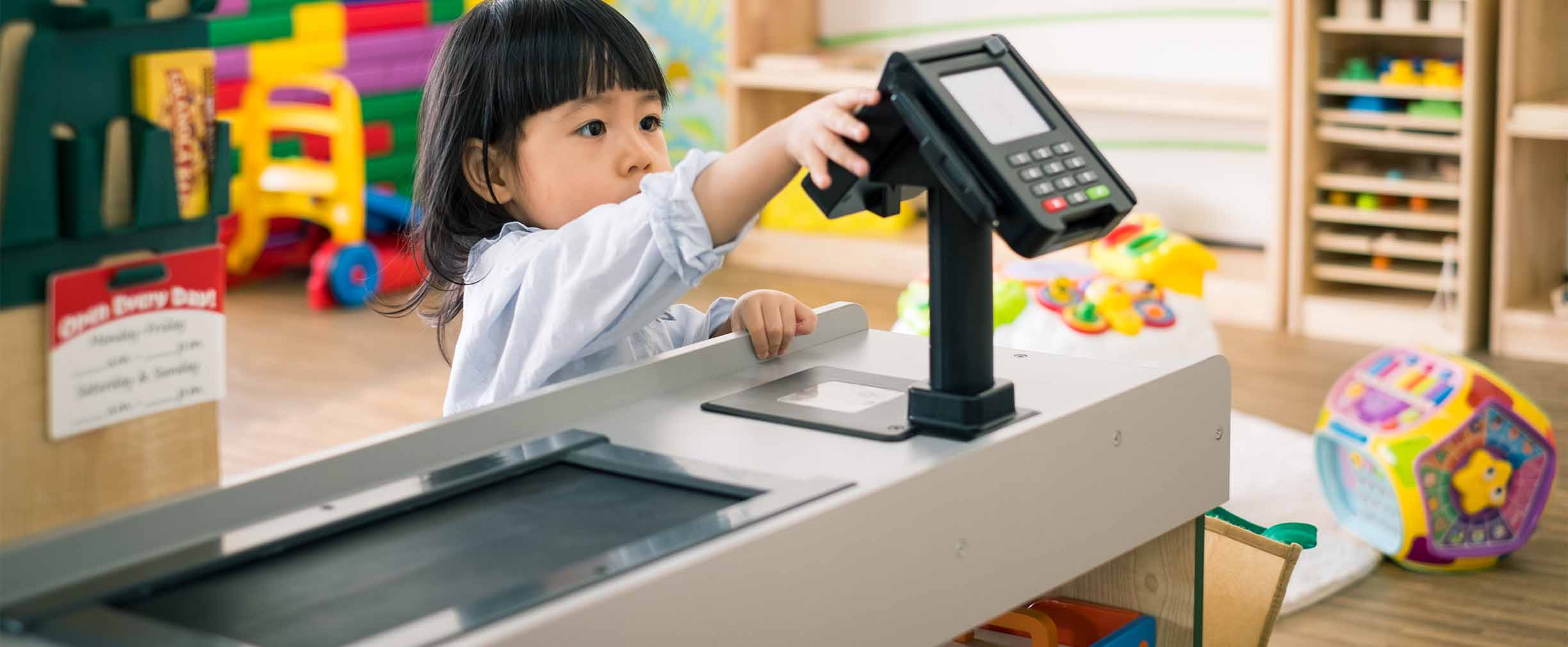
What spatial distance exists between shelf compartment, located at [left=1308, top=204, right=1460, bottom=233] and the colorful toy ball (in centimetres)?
107

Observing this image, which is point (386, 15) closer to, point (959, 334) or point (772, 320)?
point (772, 320)

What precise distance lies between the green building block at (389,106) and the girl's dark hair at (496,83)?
2731 mm

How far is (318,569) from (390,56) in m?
3.47

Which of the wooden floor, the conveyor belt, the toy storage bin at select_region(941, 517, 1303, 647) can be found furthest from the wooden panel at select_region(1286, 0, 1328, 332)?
the conveyor belt

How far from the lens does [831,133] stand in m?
1.00

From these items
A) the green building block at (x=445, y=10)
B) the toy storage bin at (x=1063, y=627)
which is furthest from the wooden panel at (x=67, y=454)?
the green building block at (x=445, y=10)

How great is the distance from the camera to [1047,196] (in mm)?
960

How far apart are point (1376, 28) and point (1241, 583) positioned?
199 centimetres

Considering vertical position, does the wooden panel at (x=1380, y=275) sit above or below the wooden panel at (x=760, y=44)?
below

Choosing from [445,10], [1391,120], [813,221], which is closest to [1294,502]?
[1391,120]

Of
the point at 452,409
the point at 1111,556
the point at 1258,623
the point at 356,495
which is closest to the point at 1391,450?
the point at 1258,623

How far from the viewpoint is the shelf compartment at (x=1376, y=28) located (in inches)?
121

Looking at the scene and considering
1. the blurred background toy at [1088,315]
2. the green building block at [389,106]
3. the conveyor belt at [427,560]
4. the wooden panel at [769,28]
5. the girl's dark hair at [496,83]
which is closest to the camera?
the conveyor belt at [427,560]

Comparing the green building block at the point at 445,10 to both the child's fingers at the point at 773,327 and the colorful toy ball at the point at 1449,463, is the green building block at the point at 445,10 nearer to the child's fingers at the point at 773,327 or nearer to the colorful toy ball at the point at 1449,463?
the colorful toy ball at the point at 1449,463
